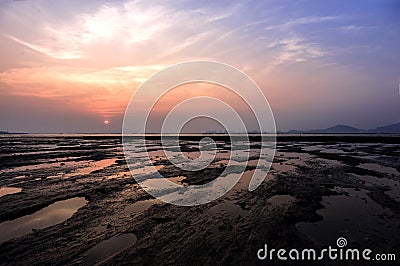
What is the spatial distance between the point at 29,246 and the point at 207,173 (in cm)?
1521

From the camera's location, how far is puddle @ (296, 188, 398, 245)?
27.9 ft

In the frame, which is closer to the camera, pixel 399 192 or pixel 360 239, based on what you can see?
pixel 360 239

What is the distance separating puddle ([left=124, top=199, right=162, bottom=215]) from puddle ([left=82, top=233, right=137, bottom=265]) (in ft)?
9.02

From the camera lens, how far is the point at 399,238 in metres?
8.03

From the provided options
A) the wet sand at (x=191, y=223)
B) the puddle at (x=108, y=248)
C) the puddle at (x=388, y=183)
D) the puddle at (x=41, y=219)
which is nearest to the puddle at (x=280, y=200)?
the wet sand at (x=191, y=223)

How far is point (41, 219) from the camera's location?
10422 millimetres

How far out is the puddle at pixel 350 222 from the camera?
8.49 m

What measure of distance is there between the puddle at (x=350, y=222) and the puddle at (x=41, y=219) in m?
10.2

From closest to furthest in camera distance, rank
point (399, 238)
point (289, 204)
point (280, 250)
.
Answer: point (280, 250) → point (399, 238) → point (289, 204)

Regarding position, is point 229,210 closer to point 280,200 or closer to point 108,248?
point 280,200

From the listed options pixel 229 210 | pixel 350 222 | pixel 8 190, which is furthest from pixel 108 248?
pixel 8 190

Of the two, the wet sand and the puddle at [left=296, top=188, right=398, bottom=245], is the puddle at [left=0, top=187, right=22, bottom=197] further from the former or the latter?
the puddle at [left=296, top=188, right=398, bottom=245]

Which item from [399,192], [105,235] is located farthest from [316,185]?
[105,235]

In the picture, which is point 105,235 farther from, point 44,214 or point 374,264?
point 374,264
